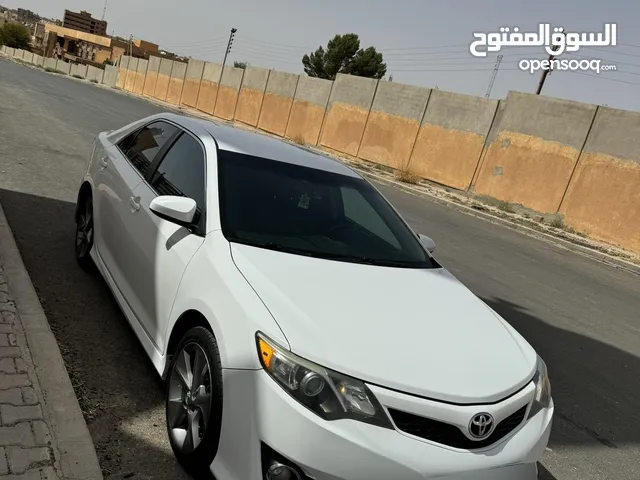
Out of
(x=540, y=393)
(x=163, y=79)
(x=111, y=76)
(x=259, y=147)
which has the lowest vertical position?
(x=111, y=76)

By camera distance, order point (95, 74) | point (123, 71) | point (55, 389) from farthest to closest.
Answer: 1. point (95, 74)
2. point (123, 71)
3. point (55, 389)

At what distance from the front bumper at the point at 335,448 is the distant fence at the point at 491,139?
13.9m

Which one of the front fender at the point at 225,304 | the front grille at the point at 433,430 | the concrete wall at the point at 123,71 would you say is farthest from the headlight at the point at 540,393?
the concrete wall at the point at 123,71

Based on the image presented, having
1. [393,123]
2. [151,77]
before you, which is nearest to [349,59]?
[151,77]

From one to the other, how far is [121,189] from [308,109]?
25558 millimetres

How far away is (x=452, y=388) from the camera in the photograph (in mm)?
2271

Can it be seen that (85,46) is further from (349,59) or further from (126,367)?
(126,367)

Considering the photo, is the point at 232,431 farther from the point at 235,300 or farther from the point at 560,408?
the point at 560,408

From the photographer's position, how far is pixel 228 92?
38344 mm

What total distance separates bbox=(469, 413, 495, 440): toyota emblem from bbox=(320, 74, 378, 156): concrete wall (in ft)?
74.9

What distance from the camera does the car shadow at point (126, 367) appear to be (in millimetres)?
2916

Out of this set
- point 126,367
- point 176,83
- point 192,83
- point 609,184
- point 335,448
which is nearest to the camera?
point 335,448

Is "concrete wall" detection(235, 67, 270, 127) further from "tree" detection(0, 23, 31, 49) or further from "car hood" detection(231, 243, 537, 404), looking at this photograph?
"tree" detection(0, 23, 31, 49)

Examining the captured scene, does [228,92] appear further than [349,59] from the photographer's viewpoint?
No
